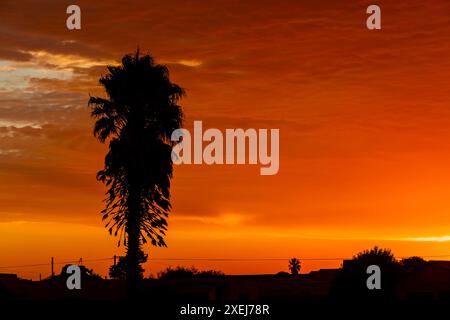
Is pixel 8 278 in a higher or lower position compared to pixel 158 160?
lower
